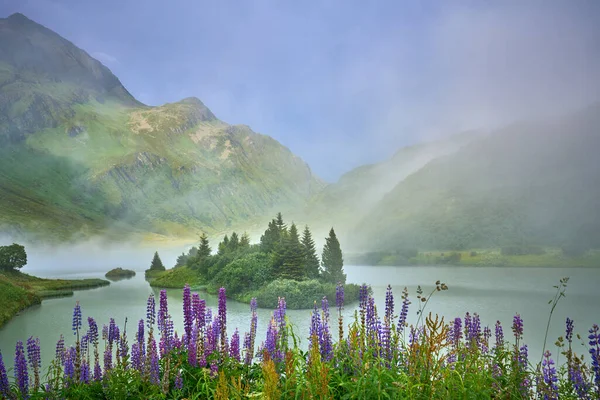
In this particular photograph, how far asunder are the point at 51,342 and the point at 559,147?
109m

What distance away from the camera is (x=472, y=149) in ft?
555

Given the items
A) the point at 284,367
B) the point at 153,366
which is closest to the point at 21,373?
the point at 153,366

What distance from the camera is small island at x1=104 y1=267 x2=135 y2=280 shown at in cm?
5642

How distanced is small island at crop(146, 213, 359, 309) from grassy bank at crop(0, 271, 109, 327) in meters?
11.4

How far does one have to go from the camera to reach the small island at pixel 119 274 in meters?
56.4

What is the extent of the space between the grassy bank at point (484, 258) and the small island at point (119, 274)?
148 feet

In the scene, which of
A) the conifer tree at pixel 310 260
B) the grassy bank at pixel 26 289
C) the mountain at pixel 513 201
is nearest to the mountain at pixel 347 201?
the mountain at pixel 513 201

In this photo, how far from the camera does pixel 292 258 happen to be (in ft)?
139

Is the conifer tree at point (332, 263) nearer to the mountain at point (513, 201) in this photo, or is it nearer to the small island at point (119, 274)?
the mountain at point (513, 201)

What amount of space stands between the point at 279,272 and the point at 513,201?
68626 mm

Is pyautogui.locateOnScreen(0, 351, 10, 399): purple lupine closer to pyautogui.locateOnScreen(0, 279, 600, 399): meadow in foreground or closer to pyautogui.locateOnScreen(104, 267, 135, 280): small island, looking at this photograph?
pyautogui.locateOnScreen(0, 279, 600, 399): meadow in foreground

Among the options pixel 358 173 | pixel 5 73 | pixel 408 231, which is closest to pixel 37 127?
pixel 5 73

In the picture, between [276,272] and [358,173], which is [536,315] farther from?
[358,173]

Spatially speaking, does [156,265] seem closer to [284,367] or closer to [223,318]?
[223,318]
